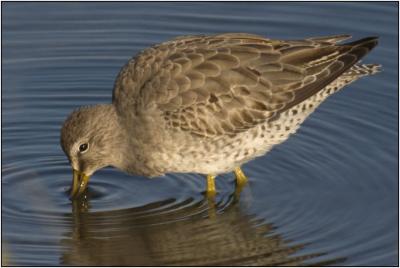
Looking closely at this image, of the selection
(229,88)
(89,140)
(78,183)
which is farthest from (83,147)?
(229,88)

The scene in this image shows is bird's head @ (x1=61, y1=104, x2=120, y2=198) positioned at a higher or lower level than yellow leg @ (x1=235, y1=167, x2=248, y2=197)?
higher

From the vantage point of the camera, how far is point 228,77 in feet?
38.2

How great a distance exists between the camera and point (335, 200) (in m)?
12.0

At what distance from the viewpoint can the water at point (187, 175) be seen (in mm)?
11172

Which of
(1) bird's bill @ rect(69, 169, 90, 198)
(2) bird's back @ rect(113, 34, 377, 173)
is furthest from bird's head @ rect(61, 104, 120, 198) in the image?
(2) bird's back @ rect(113, 34, 377, 173)

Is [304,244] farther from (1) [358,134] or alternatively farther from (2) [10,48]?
(2) [10,48]

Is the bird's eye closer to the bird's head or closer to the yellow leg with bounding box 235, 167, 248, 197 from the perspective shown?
the bird's head

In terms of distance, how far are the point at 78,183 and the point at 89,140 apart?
51cm

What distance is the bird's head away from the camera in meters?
11.8

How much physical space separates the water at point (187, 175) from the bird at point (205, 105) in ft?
1.42

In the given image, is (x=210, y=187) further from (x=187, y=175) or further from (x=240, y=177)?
(x=187, y=175)

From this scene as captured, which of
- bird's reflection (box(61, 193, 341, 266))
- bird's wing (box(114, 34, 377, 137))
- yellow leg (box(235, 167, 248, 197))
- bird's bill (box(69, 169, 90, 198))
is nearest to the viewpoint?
bird's reflection (box(61, 193, 341, 266))

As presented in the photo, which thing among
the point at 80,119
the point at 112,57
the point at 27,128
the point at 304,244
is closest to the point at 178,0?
the point at 112,57

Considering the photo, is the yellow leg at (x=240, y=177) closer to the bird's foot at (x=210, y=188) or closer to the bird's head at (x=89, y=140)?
the bird's foot at (x=210, y=188)
